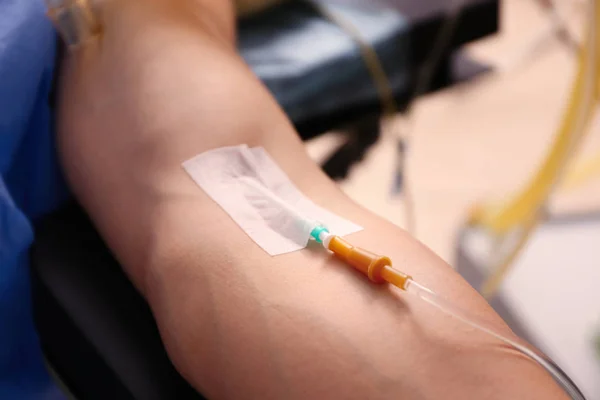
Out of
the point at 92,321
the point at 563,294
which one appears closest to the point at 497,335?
the point at 92,321

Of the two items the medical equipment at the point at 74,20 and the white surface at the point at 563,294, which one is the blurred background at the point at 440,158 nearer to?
the white surface at the point at 563,294

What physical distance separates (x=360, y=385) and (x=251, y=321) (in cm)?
11

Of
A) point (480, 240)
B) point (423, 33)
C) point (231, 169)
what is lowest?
point (480, 240)

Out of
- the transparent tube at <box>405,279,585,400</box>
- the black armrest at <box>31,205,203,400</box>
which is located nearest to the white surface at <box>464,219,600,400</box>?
the transparent tube at <box>405,279,585,400</box>

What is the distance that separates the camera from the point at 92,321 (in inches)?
25.1

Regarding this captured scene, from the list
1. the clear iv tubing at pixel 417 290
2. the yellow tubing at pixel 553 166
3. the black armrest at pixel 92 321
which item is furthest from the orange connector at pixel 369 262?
the yellow tubing at pixel 553 166

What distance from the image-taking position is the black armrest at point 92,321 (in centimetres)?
60

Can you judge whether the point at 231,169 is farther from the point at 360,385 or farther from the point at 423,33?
the point at 423,33

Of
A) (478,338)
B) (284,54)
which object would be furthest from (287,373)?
(284,54)

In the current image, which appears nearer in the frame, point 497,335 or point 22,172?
point 497,335

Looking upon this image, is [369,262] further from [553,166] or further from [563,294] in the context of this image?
[563,294]

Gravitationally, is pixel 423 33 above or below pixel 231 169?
below

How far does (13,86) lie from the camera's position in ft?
2.28

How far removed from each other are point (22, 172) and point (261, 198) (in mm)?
366
